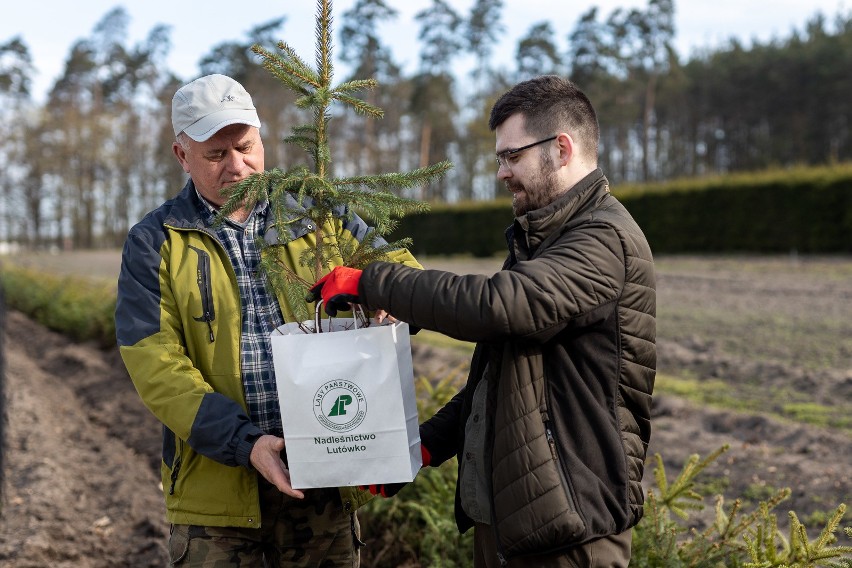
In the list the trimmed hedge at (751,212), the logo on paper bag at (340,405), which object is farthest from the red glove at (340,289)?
the trimmed hedge at (751,212)

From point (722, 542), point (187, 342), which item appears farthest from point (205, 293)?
point (722, 542)

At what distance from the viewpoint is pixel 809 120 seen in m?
40.2

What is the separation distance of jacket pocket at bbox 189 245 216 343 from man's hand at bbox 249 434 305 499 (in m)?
0.38

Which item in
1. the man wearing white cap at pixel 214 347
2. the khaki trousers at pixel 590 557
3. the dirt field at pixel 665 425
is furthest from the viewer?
the dirt field at pixel 665 425

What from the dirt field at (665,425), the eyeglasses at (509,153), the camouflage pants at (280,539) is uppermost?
the eyeglasses at (509,153)

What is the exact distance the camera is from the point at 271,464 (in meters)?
2.28

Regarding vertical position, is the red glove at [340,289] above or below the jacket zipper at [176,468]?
above

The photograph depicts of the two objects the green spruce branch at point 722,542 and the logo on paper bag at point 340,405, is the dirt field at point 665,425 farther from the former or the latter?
the logo on paper bag at point 340,405

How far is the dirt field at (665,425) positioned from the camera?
491cm

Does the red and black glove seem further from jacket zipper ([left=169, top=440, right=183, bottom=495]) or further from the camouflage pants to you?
jacket zipper ([left=169, top=440, right=183, bottom=495])

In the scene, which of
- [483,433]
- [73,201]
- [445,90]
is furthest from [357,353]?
[73,201]

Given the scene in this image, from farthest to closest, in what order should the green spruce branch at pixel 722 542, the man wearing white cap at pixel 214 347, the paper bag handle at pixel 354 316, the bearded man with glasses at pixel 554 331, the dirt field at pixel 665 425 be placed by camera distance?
the dirt field at pixel 665 425 → the green spruce branch at pixel 722 542 → the man wearing white cap at pixel 214 347 → the paper bag handle at pixel 354 316 → the bearded man with glasses at pixel 554 331

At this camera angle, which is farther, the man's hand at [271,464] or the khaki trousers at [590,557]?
the man's hand at [271,464]

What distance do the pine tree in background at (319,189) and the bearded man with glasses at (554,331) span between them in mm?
247
